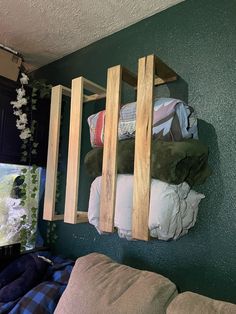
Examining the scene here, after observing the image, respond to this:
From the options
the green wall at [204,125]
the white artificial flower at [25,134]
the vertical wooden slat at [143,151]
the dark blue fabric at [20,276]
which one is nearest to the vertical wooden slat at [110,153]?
the vertical wooden slat at [143,151]

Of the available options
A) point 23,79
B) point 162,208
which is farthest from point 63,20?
point 162,208

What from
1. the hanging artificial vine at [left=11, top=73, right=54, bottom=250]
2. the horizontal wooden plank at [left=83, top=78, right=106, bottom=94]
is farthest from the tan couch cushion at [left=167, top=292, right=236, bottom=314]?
the hanging artificial vine at [left=11, top=73, right=54, bottom=250]

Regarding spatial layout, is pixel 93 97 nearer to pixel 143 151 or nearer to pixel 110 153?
pixel 110 153

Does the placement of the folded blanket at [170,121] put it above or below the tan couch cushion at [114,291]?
above

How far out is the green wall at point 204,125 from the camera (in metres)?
1.36

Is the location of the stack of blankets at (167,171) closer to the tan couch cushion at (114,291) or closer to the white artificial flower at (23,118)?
the tan couch cushion at (114,291)

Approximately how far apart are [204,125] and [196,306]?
0.88 meters

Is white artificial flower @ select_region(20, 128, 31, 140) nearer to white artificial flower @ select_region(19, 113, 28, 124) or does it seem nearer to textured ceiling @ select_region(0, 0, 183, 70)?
white artificial flower @ select_region(19, 113, 28, 124)

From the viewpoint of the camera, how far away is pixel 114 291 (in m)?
1.16

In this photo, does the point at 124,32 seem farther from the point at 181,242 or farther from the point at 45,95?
the point at 181,242

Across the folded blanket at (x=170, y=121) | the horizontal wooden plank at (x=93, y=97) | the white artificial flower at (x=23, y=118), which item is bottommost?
the folded blanket at (x=170, y=121)

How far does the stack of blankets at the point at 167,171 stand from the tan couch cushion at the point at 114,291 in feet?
0.66

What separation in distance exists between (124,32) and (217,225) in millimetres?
1416

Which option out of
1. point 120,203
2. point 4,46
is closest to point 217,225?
point 120,203
